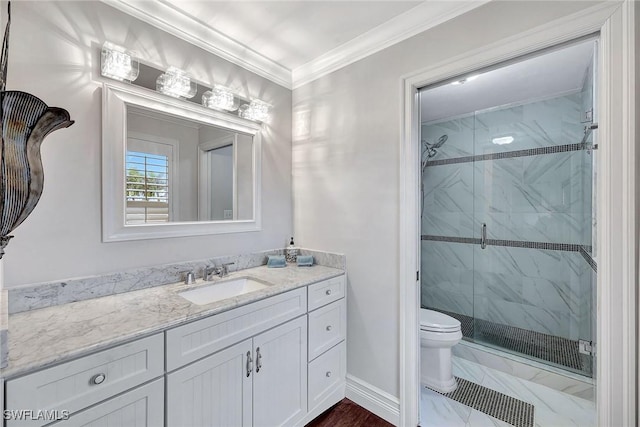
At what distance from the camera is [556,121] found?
2.46m

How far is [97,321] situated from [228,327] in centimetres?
49

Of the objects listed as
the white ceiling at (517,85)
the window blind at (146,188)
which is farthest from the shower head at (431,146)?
the window blind at (146,188)

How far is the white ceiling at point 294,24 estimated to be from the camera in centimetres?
155

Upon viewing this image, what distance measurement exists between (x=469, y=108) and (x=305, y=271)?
2.28 meters

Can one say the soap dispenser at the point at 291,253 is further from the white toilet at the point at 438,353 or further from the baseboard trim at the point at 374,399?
the white toilet at the point at 438,353

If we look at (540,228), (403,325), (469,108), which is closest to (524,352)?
(540,228)

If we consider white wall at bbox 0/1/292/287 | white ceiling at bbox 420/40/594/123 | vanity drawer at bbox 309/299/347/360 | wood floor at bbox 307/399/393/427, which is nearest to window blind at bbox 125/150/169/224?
white wall at bbox 0/1/292/287

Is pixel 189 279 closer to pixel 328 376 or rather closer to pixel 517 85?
pixel 328 376

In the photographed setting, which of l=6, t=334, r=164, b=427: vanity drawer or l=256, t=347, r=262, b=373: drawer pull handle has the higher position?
l=6, t=334, r=164, b=427: vanity drawer

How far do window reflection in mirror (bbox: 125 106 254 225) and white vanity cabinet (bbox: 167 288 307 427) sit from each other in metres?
0.73

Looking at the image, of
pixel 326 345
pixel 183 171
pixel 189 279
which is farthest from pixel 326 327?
pixel 183 171

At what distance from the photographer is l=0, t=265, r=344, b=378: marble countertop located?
863 millimetres

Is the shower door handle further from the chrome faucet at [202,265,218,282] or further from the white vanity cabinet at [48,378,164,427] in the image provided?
the white vanity cabinet at [48,378,164,427]

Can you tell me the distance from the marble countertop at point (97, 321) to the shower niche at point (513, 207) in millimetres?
2060
